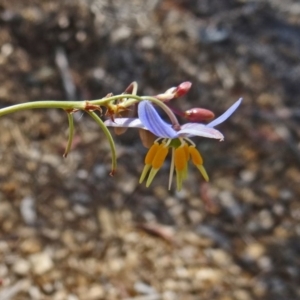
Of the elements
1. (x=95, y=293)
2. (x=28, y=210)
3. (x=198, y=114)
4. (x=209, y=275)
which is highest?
(x=198, y=114)

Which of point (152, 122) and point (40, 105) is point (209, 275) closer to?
point (152, 122)

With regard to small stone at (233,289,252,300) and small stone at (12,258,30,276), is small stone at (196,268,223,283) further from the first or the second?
small stone at (12,258,30,276)

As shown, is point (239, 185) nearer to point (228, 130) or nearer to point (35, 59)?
point (228, 130)

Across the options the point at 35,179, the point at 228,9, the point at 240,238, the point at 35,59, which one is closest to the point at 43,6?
the point at 35,59

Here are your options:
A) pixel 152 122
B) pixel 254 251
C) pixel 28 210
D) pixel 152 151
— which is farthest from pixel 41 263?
pixel 152 122

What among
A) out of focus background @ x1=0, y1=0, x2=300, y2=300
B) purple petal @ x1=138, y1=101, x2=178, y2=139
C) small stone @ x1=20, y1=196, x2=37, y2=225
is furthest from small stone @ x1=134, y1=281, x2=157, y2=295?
purple petal @ x1=138, y1=101, x2=178, y2=139

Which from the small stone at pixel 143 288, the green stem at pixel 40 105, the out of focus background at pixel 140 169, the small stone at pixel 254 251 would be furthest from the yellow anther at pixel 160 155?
the small stone at pixel 254 251
